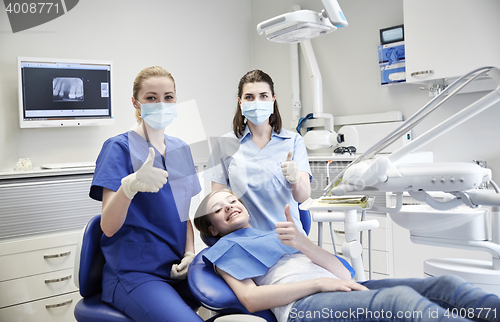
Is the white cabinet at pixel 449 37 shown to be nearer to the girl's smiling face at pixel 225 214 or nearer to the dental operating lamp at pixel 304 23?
the dental operating lamp at pixel 304 23

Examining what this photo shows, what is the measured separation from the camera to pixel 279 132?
5.51 feet

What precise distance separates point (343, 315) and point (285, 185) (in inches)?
25.7

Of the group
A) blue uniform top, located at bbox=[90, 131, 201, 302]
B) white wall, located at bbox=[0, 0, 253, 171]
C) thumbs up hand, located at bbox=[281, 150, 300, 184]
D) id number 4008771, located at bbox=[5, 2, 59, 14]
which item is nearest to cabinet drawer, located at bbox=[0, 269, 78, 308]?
white wall, located at bbox=[0, 0, 253, 171]

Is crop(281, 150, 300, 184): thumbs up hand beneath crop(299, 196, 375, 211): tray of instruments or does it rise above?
above

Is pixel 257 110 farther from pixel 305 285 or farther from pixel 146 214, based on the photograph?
pixel 305 285

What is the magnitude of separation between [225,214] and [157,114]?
15.4 inches

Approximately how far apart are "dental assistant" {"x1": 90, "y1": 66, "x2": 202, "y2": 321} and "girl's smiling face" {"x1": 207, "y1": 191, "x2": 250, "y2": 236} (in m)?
0.11

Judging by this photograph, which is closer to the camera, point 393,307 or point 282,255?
point 393,307

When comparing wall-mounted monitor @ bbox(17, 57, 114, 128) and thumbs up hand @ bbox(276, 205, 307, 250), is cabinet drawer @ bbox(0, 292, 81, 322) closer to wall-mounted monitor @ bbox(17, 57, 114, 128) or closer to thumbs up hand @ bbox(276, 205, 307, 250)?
wall-mounted monitor @ bbox(17, 57, 114, 128)

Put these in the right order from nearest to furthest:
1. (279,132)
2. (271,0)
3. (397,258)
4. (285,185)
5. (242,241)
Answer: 1. (242,241)
2. (285,185)
3. (279,132)
4. (397,258)
5. (271,0)

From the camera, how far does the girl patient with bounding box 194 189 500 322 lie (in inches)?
34.9

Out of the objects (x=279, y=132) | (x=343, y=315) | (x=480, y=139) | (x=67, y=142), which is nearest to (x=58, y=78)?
(x=67, y=142)

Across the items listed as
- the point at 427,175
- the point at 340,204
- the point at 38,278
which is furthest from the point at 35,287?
the point at 427,175

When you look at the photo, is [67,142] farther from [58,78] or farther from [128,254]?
[128,254]
